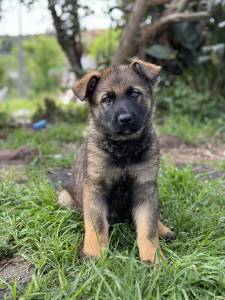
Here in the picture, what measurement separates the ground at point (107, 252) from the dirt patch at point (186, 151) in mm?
492

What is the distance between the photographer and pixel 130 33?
8.47m

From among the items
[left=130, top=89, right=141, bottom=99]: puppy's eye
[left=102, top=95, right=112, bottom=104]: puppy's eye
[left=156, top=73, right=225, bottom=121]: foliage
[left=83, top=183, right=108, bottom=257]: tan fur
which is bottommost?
[left=156, top=73, right=225, bottom=121]: foliage

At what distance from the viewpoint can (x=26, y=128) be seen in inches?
342

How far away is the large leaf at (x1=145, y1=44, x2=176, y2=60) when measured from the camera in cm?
923

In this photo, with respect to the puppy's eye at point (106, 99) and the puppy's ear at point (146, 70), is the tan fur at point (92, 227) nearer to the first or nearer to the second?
the puppy's eye at point (106, 99)

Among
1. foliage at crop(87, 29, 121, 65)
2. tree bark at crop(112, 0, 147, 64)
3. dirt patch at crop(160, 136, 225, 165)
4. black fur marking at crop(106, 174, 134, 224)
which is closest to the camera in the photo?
black fur marking at crop(106, 174, 134, 224)

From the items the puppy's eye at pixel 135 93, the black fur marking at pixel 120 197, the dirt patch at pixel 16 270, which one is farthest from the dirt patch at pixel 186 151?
the dirt patch at pixel 16 270

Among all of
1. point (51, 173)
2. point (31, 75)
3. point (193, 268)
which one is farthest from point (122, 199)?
point (31, 75)

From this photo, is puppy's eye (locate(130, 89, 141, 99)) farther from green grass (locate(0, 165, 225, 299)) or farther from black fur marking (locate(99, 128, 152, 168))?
green grass (locate(0, 165, 225, 299))

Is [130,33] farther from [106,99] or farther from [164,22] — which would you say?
[106,99]

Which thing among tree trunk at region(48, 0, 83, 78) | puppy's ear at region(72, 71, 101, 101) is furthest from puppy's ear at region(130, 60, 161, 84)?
tree trunk at region(48, 0, 83, 78)

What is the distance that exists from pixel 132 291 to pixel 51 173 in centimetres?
291

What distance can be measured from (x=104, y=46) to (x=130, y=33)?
5.09 m

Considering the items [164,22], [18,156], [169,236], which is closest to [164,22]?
[164,22]
